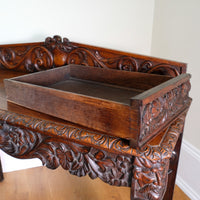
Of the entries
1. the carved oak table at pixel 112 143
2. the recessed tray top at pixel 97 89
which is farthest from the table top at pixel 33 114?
the recessed tray top at pixel 97 89

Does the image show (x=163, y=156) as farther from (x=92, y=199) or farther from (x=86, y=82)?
(x=92, y=199)

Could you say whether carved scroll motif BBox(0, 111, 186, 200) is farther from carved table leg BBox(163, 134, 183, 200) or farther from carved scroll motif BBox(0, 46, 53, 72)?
carved scroll motif BBox(0, 46, 53, 72)

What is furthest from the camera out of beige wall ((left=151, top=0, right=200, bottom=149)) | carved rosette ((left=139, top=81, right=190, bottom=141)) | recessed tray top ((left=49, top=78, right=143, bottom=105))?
beige wall ((left=151, top=0, right=200, bottom=149))

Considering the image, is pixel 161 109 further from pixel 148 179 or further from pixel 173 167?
pixel 173 167

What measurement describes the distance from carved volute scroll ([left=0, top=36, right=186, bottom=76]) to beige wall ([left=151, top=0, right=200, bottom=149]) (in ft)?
1.01

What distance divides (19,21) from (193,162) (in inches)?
40.9

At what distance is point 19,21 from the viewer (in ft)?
3.31

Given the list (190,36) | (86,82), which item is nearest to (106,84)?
(86,82)

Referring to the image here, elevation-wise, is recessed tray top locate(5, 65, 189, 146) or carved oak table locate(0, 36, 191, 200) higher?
recessed tray top locate(5, 65, 189, 146)

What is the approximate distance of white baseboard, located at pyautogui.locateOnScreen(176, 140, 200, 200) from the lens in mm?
1013

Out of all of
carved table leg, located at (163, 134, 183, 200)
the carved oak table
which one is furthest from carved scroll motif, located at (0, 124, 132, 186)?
carved table leg, located at (163, 134, 183, 200)

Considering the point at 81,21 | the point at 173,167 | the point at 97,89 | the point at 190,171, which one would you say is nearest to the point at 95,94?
the point at 97,89

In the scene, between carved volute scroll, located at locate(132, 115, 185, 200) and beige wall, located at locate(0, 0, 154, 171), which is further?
beige wall, located at locate(0, 0, 154, 171)

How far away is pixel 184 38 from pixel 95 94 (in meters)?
0.58
